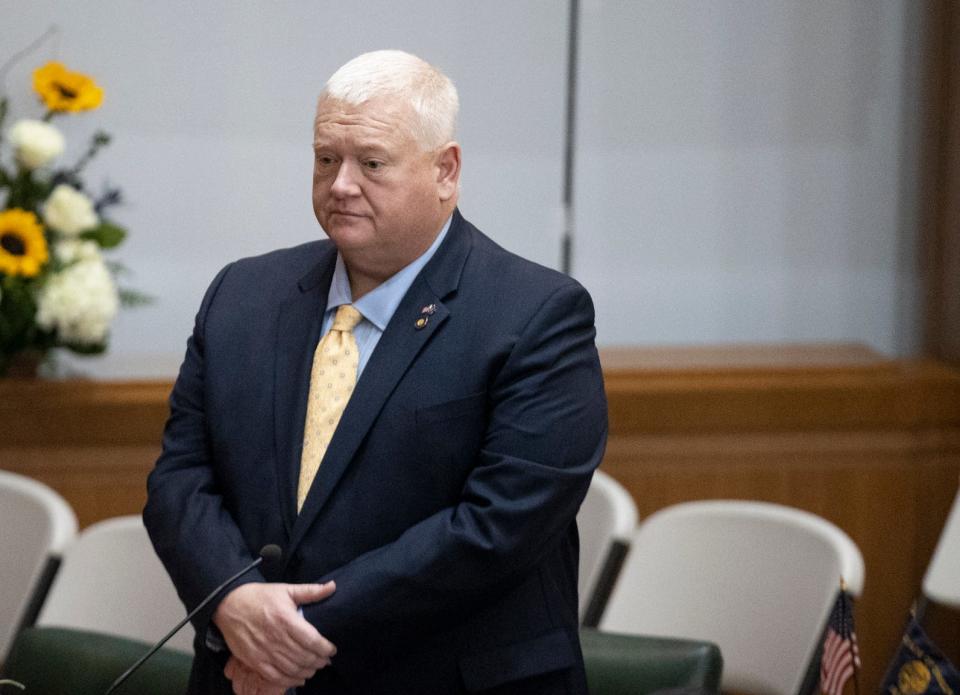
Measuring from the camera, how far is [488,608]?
2102mm

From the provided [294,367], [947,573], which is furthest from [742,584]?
[294,367]

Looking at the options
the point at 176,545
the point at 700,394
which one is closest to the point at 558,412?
the point at 176,545

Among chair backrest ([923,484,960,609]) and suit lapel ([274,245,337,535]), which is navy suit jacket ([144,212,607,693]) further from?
chair backrest ([923,484,960,609])

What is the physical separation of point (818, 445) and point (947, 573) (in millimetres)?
851

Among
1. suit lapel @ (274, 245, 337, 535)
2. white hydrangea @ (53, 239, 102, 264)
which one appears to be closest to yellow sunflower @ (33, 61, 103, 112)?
white hydrangea @ (53, 239, 102, 264)

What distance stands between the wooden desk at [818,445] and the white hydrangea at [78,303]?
1.37m

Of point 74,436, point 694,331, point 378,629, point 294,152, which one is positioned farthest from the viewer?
point 694,331

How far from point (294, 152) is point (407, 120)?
2.31m

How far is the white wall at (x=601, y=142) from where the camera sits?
422 centimetres

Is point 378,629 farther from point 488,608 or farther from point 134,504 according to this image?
point 134,504

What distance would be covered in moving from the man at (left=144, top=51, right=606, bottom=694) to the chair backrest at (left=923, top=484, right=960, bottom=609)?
1.57m

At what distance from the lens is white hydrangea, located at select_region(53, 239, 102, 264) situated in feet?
12.6

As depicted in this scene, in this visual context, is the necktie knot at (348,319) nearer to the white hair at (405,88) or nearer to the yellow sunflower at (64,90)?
the white hair at (405,88)

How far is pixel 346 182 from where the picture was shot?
6.59ft
